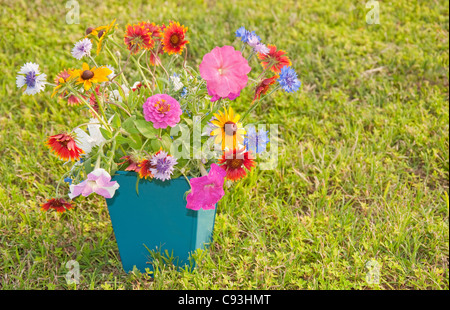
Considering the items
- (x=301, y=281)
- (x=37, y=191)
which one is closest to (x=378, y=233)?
(x=301, y=281)

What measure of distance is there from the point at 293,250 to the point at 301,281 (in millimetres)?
166

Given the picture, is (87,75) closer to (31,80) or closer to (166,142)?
(31,80)

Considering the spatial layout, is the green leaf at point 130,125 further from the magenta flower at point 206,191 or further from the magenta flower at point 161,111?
the magenta flower at point 206,191

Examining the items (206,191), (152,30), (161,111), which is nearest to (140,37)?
(152,30)

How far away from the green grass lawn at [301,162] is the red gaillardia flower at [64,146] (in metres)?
0.61

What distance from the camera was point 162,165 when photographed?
1495 millimetres

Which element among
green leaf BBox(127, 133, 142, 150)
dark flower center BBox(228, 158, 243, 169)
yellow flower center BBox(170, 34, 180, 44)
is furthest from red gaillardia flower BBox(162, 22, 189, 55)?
dark flower center BBox(228, 158, 243, 169)

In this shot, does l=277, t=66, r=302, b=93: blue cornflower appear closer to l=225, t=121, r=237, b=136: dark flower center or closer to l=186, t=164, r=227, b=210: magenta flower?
l=225, t=121, r=237, b=136: dark flower center

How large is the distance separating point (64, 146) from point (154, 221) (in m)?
0.44

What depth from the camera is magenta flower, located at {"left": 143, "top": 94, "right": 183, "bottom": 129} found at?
4.85 feet

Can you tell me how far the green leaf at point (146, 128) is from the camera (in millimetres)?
1571
